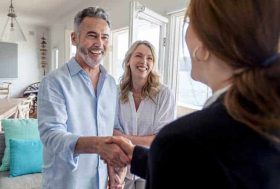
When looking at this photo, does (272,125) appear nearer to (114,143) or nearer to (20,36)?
(114,143)

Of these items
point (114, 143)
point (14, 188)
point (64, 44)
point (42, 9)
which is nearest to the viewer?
point (114, 143)

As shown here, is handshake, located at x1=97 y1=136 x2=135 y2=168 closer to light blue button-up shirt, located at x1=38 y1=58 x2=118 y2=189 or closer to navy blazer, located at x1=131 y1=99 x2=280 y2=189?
light blue button-up shirt, located at x1=38 y1=58 x2=118 y2=189

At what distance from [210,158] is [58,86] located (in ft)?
2.83

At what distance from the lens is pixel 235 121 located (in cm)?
48

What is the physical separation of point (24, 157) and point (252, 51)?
2.34 m

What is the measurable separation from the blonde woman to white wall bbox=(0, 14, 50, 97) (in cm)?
742

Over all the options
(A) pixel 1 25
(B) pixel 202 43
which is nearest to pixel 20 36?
(A) pixel 1 25

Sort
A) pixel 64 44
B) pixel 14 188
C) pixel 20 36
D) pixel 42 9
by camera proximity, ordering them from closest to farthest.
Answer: pixel 14 188
pixel 20 36
pixel 42 9
pixel 64 44

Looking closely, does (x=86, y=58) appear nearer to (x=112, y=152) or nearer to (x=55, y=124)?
(x=55, y=124)

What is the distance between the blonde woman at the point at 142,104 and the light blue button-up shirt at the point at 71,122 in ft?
0.99

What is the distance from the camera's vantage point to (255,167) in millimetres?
493

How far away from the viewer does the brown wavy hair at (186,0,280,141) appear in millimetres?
486

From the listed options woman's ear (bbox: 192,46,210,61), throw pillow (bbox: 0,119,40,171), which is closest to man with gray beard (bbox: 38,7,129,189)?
woman's ear (bbox: 192,46,210,61)

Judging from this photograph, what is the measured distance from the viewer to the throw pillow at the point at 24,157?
2.37m
